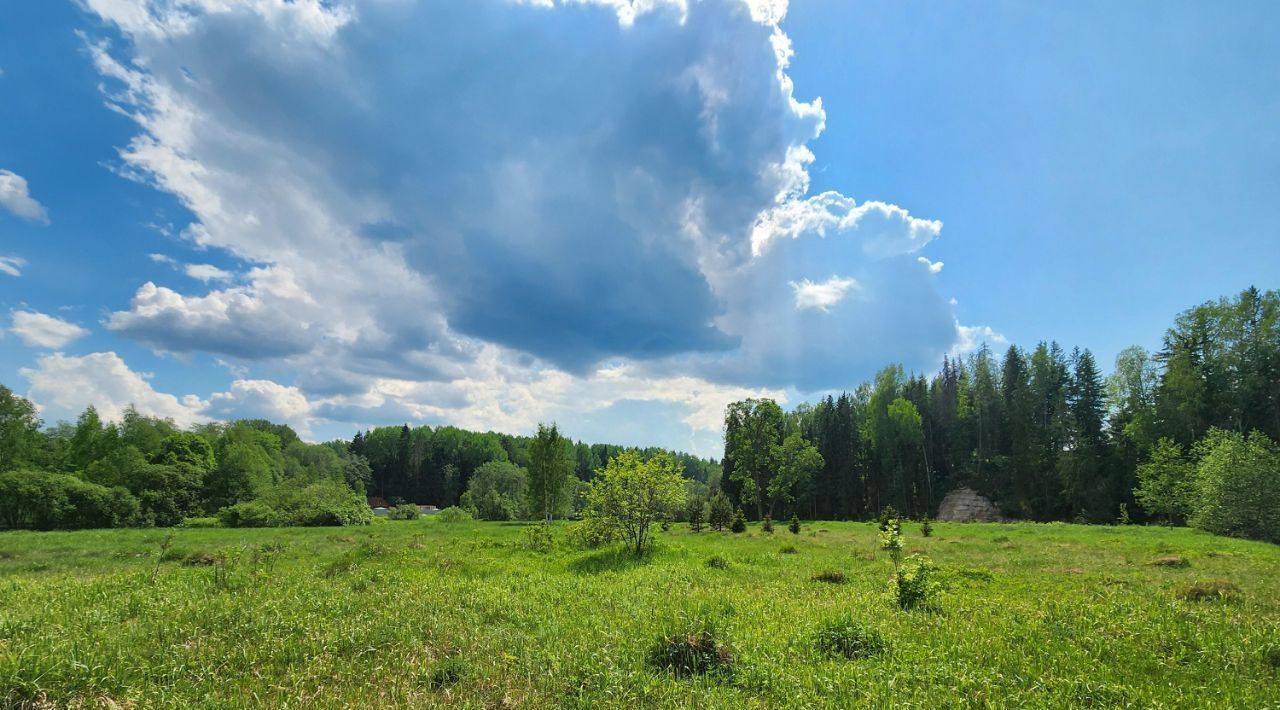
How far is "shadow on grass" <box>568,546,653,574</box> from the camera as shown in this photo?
1819 centimetres

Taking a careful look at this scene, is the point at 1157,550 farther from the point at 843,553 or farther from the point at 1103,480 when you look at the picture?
the point at 1103,480

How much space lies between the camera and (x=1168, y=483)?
150 feet

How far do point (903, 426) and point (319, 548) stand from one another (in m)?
77.7

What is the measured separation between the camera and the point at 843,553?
75.9 feet

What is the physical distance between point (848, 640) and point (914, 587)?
4.06 metres

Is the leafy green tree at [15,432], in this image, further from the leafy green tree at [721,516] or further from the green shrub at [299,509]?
the leafy green tree at [721,516]

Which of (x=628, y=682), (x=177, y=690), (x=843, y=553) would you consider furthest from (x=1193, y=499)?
(x=177, y=690)

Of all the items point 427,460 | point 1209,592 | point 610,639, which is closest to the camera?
point 610,639

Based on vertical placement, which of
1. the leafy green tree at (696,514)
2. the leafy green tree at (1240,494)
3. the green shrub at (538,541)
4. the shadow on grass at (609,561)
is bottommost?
the leafy green tree at (696,514)

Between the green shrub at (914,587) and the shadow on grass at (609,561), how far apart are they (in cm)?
894

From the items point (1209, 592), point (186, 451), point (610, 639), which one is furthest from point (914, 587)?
point (186, 451)

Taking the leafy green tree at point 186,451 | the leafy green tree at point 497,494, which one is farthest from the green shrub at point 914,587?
the leafy green tree at point 186,451

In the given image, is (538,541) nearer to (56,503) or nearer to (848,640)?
(848,640)

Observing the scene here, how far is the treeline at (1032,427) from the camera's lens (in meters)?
51.9
